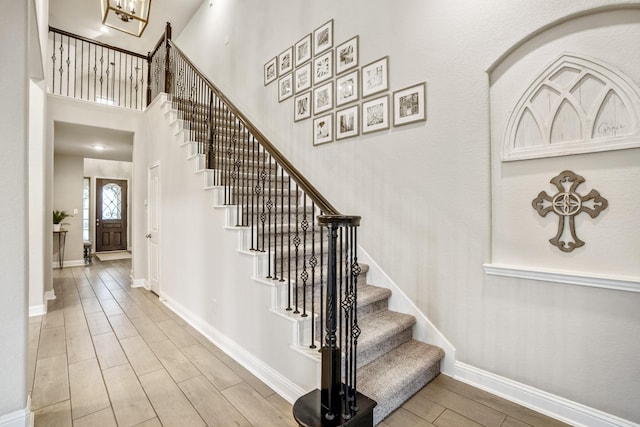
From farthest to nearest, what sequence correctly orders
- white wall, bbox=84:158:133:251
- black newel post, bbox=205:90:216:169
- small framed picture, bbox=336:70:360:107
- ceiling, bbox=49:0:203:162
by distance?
white wall, bbox=84:158:133:251 < ceiling, bbox=49:0:203:162 < black newel post, bbox=205:90:216:169 < small framed picture, bbox=336:70:360:107

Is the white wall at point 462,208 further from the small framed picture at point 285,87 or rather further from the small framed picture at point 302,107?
the small framed picture at point 285,87

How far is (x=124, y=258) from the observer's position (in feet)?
28.2

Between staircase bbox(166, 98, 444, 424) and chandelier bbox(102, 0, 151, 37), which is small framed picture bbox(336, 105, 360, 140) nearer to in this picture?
staircase bbox(166, 98, 444, 424)

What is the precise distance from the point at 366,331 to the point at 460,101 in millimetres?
1974

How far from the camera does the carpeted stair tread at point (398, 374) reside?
197 centimetres

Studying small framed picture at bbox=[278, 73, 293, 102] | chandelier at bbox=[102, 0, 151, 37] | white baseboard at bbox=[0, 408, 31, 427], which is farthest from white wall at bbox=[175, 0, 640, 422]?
white baseboard at bbox=[0, 408, 31, 427]

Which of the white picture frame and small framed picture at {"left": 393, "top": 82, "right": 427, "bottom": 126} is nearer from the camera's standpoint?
small framed picture at {"left": 393, "top": 82, "right": 427, "bottom": 126}

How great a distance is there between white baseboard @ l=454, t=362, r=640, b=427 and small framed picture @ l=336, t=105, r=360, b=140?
2.35m

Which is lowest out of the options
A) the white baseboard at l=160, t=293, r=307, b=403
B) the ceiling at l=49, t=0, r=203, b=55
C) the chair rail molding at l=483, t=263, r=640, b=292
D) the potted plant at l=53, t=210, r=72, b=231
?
the white baseboard at l=160, t=293, r=307, b=403

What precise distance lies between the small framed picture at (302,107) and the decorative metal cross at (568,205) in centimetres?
265

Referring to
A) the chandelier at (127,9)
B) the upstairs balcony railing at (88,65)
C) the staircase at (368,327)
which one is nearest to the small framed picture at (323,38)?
the staircase at (368,327)

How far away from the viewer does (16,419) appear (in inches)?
66.9

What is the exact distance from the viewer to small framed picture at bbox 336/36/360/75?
10.5ft

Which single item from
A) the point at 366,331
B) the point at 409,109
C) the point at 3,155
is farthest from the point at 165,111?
the point at 366,331
